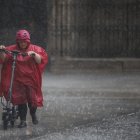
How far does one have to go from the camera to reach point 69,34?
20.2m

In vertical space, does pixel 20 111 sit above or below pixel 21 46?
below

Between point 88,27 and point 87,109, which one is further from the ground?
point 88,27

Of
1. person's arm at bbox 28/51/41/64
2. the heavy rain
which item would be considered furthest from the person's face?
the heavy rain

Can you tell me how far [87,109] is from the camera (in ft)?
43.8

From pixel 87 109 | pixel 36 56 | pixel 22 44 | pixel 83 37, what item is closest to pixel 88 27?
pixel 83 37

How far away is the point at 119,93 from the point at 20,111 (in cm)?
475

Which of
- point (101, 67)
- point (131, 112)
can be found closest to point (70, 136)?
point (131, 112)

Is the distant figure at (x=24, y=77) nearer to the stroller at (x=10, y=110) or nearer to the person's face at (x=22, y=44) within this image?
the person's face at (x=22, y=44)

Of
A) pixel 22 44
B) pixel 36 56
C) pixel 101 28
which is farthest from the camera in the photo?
pixel 101 28

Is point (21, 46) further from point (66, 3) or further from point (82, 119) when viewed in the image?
point (66, 3)

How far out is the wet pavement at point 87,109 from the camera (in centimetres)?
1061

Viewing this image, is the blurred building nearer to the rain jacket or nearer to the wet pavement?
the wet pavement

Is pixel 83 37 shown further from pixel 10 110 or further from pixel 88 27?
pixel 10 110

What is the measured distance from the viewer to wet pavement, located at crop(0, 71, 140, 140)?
418 inches
